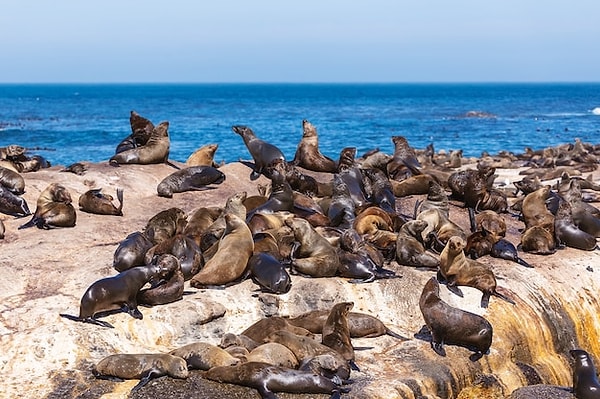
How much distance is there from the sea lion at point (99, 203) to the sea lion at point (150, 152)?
2401mm

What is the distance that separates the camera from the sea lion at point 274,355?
6461 mm

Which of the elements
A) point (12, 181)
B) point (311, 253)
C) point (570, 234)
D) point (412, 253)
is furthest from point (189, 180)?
point (570, 234)

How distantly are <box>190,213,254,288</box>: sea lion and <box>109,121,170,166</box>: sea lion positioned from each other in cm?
532

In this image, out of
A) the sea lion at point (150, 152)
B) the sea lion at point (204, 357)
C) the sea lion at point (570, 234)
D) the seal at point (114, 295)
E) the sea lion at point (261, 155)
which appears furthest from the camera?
the sea lion at point (150, 152)

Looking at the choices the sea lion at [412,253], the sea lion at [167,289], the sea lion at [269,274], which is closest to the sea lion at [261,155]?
the sea lion at [412,253]

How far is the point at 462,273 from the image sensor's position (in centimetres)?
859

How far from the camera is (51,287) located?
804 cm

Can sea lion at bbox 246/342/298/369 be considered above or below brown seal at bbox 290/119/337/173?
below

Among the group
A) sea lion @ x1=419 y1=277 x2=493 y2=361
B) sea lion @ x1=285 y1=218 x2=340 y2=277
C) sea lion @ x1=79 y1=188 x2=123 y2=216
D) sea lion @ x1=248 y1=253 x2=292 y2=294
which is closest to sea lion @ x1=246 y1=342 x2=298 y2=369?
sea lion @ x1=248 y1=253 x2=292 y2=294

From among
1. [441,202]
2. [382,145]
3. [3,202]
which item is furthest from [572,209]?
[382,145]

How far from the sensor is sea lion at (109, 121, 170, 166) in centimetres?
1362

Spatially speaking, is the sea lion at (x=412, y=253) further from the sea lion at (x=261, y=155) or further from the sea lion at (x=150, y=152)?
the sea lion at (x=150, y=152)

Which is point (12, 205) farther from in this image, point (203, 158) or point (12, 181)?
point (203, 158)

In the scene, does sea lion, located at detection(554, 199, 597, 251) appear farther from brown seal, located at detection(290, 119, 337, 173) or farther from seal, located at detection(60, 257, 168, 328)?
seal, located at detection(60, 257, 168, 328)
